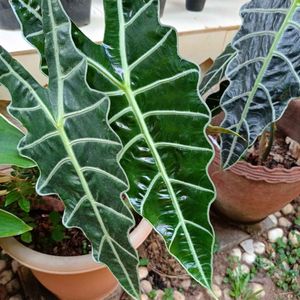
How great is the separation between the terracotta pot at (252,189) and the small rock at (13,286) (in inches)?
25.8

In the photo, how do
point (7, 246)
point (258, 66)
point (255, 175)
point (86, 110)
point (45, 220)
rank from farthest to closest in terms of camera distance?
1. point (255, 175)
2. point (45, 220)
3. point (7, 246)
4. point (258, 66)
5. point (86, 110)

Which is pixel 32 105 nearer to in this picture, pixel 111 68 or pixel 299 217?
pixel 111 68

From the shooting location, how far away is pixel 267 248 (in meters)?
1.41

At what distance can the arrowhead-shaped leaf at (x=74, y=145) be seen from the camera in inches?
24.7

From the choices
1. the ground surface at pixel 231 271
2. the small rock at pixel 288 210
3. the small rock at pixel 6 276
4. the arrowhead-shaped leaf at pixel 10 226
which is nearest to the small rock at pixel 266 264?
the ground surface at pixel 231 271

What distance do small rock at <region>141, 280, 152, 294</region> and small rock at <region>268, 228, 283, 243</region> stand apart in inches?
18.3

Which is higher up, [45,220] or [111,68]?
[111,68]

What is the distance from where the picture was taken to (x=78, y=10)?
1.20 meters

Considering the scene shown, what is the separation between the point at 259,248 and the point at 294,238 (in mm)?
140

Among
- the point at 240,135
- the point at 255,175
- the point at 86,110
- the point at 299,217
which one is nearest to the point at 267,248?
the point at 299,217

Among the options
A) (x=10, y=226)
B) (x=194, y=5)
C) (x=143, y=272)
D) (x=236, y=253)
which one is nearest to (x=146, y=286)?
(x=143, y=272)

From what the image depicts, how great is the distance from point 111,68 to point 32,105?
0.15 meters

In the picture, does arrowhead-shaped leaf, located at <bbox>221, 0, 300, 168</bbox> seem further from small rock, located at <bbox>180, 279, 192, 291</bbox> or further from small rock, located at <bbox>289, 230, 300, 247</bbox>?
small rock, located at <bbox>289, 230, 300, 247</bbox>

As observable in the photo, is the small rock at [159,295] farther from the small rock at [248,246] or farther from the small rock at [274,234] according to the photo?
the small rock at [274,234]
